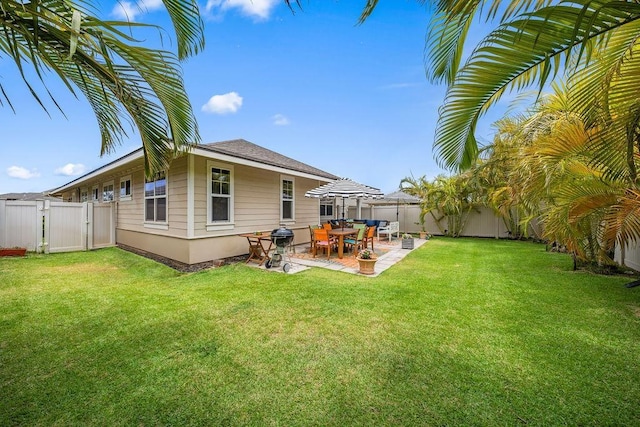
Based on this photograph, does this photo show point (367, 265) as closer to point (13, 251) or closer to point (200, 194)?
point (200, 194)

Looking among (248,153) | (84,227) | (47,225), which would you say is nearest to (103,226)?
(84,227)

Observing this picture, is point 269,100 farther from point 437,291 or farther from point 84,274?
point 437,291

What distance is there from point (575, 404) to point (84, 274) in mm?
8671

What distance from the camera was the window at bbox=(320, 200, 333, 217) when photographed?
14024 mm

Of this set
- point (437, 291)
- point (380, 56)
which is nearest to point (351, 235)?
point (437, 291)

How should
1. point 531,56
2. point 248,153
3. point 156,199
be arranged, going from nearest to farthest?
point 531,56
point 156,199
point 248,153

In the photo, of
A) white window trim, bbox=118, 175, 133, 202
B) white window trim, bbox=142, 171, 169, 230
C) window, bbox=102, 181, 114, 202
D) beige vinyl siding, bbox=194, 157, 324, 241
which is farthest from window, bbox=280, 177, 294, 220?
window, bbox=102, 181, 114, 202

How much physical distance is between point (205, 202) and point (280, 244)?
2.42 metres

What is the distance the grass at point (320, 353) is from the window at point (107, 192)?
714cm

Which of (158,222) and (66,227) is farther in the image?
(66,227)

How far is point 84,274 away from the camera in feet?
20.6

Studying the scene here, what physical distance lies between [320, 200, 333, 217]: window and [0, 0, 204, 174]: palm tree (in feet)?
35.6

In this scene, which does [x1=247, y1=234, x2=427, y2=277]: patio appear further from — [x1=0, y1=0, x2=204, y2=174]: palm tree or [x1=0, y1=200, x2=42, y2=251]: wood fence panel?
[x1=0, y1=200, x2=42, y2=251]: wood fence panel

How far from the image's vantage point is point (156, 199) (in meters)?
8.09
